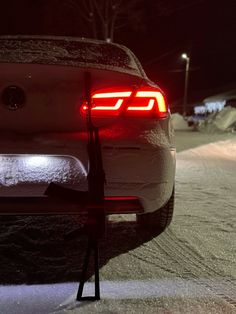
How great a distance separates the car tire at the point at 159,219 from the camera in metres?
4.88

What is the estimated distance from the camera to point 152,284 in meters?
3.87

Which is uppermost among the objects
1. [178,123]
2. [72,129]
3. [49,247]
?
[72,129]

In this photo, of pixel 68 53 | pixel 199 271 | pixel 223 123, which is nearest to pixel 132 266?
pixel 199 271

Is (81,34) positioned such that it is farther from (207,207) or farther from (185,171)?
(207,207)

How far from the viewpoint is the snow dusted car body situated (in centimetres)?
381

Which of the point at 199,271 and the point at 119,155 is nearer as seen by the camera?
the point at 119,155

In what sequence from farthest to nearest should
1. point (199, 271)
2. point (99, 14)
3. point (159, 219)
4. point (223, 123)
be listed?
point (99, 14) < point (223, 123) < point (159, 219) < point (199, 271)

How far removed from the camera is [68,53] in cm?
461

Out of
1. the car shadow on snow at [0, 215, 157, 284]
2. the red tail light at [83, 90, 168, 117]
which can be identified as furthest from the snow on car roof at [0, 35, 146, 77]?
the car shadow on snow at [0, 215, 157, 284]

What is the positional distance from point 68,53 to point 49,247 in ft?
4.91

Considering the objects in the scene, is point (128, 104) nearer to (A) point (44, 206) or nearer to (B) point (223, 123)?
(A) point (44, 206)

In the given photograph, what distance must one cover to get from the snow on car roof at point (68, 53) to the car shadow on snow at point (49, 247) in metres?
1.21

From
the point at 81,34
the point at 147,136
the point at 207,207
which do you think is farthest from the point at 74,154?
the point at 81,34

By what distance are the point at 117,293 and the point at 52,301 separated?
1.35 ft
